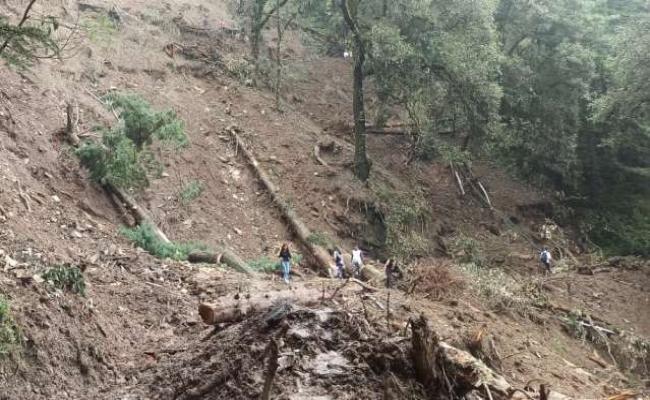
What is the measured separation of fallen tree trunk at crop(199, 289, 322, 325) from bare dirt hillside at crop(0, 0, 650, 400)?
0.16m

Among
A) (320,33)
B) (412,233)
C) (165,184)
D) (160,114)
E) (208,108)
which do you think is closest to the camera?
(160,114)

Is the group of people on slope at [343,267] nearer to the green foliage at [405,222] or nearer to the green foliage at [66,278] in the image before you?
the green foliage at [405,222]

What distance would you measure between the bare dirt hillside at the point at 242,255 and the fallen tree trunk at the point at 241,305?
163 mm

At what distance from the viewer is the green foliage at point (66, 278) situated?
6.71m

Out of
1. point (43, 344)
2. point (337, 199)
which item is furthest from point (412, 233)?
point (43, 344)

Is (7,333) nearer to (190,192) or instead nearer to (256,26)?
(190,192)

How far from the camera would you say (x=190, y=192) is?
1491 centimetres

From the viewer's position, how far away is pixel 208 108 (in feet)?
65.1

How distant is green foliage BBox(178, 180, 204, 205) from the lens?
14750 millimetres

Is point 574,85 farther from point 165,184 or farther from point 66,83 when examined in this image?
point 66,83

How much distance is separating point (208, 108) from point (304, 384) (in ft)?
52.9

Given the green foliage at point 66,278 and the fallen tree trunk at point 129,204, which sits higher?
the green foliage at point 66,278

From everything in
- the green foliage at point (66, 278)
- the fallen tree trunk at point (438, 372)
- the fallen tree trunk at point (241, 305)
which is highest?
the fallen tree trunk at point (438, 372)

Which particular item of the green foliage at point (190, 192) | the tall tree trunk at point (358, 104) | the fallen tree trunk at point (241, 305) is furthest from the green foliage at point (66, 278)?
the tall tree trunk at point (358, 104)
